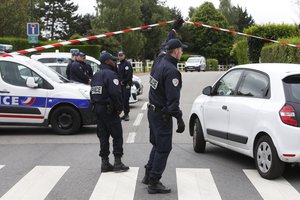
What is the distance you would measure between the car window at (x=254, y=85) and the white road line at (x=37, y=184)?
2.91 metres

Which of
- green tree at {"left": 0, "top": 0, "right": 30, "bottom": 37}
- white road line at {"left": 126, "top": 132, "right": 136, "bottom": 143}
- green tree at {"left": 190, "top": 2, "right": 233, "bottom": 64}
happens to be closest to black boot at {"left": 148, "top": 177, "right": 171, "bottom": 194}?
white road line at {"left": 126, "top": 132, "right": 136, "bottom": 143}

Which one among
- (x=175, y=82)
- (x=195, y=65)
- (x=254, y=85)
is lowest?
(x=195, y=65)

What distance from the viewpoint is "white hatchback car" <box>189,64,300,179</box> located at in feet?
22.9

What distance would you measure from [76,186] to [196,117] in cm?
318

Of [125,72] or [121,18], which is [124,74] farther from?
[121,18]

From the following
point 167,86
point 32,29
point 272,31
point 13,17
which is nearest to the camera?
point 167,86

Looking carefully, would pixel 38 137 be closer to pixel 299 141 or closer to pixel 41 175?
pixel 41 175

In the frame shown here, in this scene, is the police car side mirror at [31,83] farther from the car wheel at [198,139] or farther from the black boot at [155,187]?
the black boot at [155,187]

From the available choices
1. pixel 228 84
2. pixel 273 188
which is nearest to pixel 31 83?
pixel 228 84

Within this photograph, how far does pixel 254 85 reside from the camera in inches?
311

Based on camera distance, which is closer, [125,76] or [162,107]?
[162,107]

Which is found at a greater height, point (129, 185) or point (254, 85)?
point (254, 85)

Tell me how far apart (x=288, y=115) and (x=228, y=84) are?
176 cm

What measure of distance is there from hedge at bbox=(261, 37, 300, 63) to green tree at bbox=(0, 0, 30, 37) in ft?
69.5
